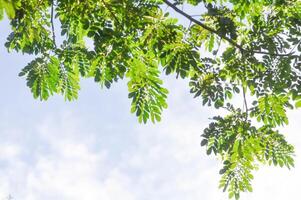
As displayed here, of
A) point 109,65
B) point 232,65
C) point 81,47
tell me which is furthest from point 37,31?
point 232,65

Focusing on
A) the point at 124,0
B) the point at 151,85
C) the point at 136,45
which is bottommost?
the point at 151,85

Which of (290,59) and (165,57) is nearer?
(290,59)

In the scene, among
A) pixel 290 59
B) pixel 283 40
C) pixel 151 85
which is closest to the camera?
pixel 290 59

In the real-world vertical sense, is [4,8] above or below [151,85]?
below

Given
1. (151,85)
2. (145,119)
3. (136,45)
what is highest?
(136,45)

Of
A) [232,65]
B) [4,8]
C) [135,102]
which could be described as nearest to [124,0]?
[135,102]

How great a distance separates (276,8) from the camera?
17.6 feet

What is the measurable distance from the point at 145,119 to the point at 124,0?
5.04ft

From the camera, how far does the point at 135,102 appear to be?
5336 millimetres

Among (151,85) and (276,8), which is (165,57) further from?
(276,8)

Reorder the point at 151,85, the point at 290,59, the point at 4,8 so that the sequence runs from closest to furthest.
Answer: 1. the point at 4,8
2. the point at 290,59
3. the point at 151,85

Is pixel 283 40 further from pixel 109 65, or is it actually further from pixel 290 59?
pixel 109 65

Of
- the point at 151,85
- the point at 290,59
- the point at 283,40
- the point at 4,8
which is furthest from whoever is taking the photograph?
the point at 151,85

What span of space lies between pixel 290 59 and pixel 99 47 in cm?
230
